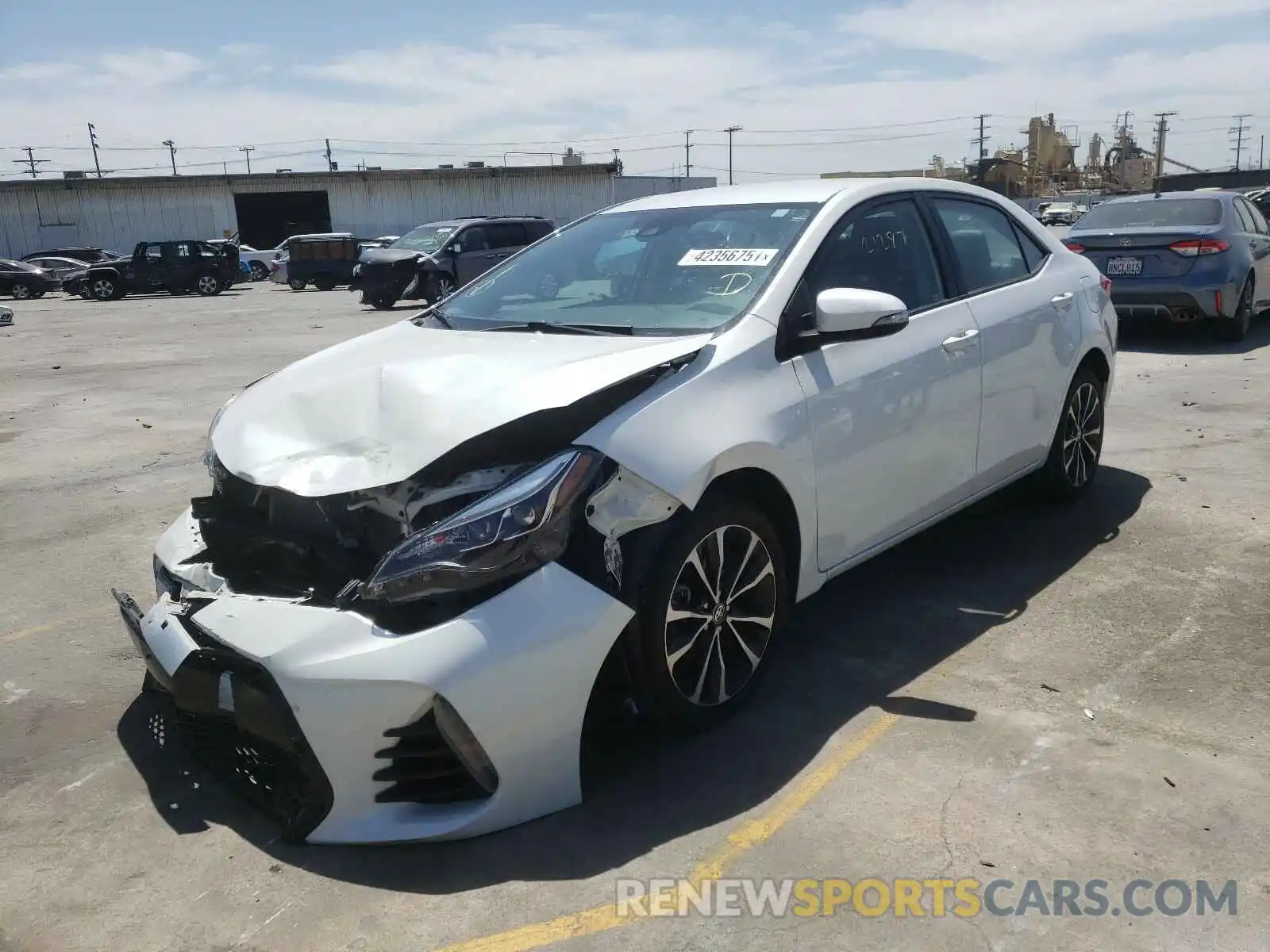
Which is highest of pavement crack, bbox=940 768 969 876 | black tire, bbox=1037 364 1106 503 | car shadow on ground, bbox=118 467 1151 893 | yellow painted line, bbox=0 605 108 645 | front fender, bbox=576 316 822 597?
front fender, bbox=576 316 822 597

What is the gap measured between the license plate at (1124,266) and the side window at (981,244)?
6.17 metres

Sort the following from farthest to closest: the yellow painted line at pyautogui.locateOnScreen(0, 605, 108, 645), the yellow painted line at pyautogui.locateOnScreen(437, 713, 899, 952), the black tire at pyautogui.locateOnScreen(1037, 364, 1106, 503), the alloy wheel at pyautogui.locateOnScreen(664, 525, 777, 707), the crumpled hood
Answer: the black tire at pyautogui.locateOnScreen(1037, 364, 1106, 503)
the yellow painted line at pyautogui.locateOnScreen(0, 605, 108, 645)
the alloy wheel at pyautogui.locateOnScreen(664, 525, 777, 707)
the crumpled hood
the yellow painted line at pyautogui.locateOnScreen(437, 713, 899, 952)

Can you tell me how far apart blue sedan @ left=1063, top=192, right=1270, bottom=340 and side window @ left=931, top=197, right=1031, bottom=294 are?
19.2 ft

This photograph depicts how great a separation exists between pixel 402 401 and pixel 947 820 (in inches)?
74.8

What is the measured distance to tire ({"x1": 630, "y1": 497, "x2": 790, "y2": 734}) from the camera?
9.37 ft

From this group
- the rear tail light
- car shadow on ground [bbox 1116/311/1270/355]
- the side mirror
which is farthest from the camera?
car shadow on ground [bbox 1116/311/1270/355]

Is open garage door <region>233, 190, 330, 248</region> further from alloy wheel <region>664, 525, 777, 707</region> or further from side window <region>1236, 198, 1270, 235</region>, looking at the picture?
alloy wheel <region>664, 525, 777, 707</region>

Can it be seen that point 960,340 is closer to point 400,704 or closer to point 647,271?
point 647,271

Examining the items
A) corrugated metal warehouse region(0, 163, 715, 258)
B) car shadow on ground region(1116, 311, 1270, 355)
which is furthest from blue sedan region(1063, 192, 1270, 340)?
corrugated metal warehouse region(0, 163, 715, 258)

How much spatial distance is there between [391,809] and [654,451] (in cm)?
114

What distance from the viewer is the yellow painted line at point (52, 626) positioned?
4.16 meters

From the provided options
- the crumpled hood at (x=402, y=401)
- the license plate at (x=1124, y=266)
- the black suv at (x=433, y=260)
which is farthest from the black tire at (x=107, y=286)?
the crumpled hood at (x=402, y=401)

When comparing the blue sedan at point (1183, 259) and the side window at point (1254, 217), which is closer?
the blue sedan at point (1183, 259)

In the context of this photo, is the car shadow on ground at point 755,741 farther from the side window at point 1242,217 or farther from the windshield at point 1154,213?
A: the side window at point 1242,217
